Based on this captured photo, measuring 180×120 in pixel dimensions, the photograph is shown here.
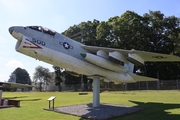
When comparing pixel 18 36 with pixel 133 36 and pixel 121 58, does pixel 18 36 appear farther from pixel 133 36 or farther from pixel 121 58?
pixel 133 36

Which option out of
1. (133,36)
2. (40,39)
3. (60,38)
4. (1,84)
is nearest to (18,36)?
(40,39)

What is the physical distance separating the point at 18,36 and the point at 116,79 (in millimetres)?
8204

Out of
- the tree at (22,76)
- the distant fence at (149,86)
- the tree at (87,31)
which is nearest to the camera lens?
the distant fence at (149,86)

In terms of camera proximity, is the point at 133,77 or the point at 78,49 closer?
the point at 78,49

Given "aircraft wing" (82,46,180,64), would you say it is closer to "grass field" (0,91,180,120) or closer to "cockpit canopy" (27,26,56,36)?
"cockpit canopy" (27,26,56,36)

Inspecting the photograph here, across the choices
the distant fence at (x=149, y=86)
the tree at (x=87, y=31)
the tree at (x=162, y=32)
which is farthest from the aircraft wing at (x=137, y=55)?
the tree at (x=87, y=31)

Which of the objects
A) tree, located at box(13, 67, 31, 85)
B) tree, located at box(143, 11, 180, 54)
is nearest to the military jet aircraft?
tree, located at box(143, 11, 180, 54)

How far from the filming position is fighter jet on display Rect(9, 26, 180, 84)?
38.6 ft

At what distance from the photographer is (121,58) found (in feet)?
44.3

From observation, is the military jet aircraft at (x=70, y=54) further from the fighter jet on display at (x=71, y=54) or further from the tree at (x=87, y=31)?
the tree at (x=87, y=31)

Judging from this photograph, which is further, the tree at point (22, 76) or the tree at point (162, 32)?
the tree at point (22, 76)

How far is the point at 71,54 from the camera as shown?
42.7 ft

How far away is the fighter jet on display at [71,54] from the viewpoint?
11.8m

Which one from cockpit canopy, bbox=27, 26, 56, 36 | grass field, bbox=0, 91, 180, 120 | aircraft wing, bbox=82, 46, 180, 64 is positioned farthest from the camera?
aircraft wing, bbox=82, 46, 180, 64
